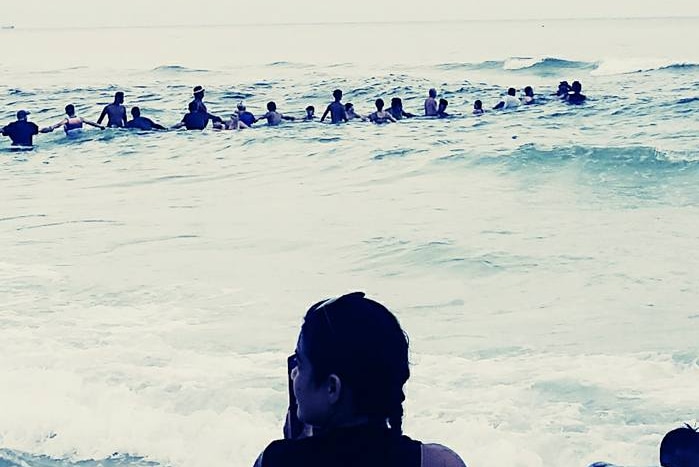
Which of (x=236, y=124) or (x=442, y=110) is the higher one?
(x=442, y=110)

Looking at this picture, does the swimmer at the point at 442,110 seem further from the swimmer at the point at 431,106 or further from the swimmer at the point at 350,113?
the swimmer at the point at 350,113

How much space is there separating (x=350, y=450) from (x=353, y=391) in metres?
0.11

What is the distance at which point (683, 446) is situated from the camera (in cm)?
317

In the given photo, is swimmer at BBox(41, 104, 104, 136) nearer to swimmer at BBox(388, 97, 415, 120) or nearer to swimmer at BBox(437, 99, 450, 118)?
swimmer at BBox(388, 97, 415, 120)

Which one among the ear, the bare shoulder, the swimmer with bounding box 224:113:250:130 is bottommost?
the swimmer with bounding box 224:113:250:130

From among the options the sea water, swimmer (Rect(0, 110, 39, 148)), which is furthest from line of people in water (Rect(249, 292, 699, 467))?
swimmer (Rect(0, 110, 39, 148))

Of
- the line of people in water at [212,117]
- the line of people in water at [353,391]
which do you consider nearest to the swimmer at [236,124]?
the line of people in water at [212,117]

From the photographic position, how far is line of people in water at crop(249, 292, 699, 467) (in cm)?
197

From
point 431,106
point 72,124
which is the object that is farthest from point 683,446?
point 431,106

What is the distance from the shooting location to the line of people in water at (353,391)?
197cm

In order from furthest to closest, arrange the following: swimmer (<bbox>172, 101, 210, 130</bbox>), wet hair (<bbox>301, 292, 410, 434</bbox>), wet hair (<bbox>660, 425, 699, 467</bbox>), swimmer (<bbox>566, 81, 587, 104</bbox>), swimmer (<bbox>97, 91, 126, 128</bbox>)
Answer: swimmer (<bbox>566, 81, 587, 104</bbox>)
swimmer (<bbox>97, 91, 126, 128</bbox>)
swimmer (<bbox>172, 101, 210, 130</bbox>)
wet hair (<bbox>660, 425, 699, 467</bbox>)
wet hair (<bbox>301, 292, 410, 434</bbox>)

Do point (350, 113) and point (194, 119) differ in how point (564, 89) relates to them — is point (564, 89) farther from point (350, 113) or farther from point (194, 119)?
point (194, 119)

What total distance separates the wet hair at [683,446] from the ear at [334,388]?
155 cm

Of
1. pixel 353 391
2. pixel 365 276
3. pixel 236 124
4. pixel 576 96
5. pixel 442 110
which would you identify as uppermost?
pixel 353 391
